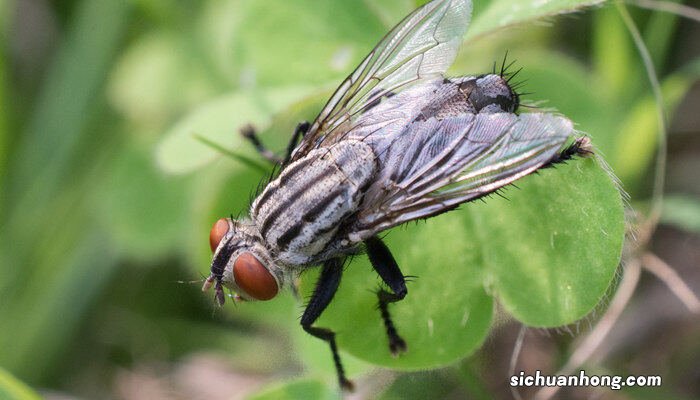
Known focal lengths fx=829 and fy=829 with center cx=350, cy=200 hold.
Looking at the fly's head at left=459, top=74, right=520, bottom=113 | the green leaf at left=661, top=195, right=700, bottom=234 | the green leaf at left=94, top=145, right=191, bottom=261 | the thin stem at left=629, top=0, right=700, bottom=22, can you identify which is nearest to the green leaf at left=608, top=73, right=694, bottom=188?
the green leaf at left=661, top=195, right=700, bottom=234

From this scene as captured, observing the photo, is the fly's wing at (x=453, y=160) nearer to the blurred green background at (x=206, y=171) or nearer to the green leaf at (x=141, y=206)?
the blurred green background at (x=206, y=171)

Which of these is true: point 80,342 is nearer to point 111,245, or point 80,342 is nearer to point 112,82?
point 111,245

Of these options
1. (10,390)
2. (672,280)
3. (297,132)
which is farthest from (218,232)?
(672,280)

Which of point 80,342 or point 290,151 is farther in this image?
point 80,342

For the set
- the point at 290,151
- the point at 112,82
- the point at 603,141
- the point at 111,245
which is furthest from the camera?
the point at 112,82

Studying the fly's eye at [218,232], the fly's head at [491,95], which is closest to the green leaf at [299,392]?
the fly's eye at [218,232]

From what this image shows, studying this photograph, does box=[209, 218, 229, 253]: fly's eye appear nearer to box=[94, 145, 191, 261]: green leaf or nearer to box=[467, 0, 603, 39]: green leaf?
A: box=[467, 0, 603, 39]: green leaf

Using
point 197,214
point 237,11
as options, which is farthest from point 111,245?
point 237,11

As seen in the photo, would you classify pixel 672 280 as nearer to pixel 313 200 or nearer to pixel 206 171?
pixel 313 200
